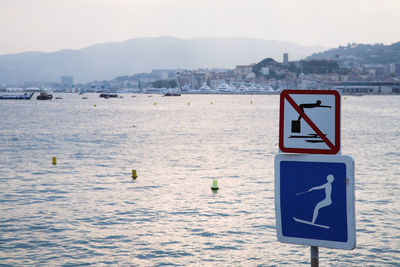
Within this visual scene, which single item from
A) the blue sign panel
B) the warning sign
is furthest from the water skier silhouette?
the warning sign

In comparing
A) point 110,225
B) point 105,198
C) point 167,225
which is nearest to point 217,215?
point 167,225

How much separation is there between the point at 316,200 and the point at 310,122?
73cm

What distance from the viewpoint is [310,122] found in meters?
4.57

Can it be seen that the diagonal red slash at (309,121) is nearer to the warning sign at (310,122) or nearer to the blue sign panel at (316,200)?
the warning sign at (310,122)

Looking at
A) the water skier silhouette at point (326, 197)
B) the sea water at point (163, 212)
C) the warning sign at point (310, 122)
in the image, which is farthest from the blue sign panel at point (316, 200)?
the sea water at point (163, 212)

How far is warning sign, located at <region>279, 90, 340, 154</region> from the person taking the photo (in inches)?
178

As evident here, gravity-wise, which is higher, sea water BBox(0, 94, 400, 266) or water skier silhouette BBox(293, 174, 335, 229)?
water skier silhouette BBox(293, 174, 335, 229)

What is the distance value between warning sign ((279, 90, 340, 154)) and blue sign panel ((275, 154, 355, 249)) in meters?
0.10

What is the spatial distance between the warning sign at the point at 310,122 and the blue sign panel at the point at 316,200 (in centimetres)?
10

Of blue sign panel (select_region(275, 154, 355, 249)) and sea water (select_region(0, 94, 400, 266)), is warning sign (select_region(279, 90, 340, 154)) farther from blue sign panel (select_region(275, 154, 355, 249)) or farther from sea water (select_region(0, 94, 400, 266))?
sea water (select_region(0, 94, 400, 266))

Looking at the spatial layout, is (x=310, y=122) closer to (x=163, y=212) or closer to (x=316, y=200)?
(x=316, y=200)

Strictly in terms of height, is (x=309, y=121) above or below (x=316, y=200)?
above

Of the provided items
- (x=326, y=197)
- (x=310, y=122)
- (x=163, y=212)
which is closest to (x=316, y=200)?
(x=326, y=197)

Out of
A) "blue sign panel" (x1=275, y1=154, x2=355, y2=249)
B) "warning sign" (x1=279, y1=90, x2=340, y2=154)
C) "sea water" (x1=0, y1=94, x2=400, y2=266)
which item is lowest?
"sea water" (x1=0, y1=94, x2=400, y2=266)
